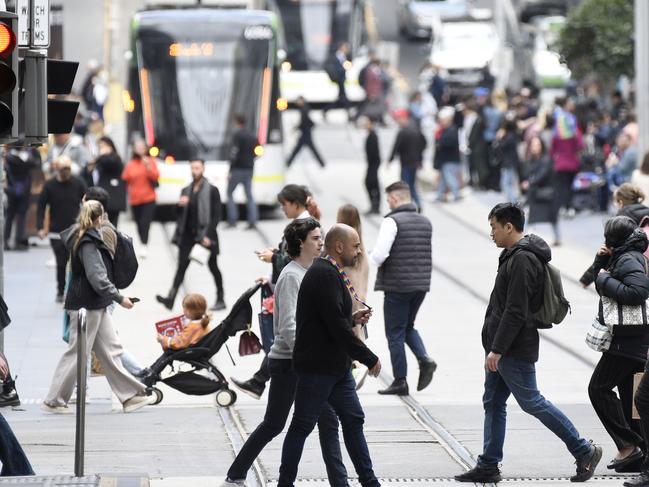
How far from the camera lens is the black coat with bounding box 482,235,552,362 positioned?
976cm

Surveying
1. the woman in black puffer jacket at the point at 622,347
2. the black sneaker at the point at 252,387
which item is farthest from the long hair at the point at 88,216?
the woman in black puffer jacket at the point at 622,347

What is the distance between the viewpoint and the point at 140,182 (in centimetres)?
2173

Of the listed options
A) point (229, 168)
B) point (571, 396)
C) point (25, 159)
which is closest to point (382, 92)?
point (229, 168)

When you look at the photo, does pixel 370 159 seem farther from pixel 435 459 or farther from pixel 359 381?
pixel 435 459

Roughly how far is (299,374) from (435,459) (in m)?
2.15

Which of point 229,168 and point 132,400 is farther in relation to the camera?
point 229,168

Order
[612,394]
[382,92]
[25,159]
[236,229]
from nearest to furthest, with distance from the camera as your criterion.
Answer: [612,394] → [25,159] → [236,229] → [382,92]

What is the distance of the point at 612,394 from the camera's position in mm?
10523

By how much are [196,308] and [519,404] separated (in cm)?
355

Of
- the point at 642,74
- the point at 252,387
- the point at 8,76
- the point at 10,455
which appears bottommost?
the point at 252,387

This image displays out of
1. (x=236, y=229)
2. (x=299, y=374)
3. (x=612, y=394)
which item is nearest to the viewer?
(x=299, y=374)

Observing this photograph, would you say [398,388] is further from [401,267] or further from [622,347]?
[622,347]

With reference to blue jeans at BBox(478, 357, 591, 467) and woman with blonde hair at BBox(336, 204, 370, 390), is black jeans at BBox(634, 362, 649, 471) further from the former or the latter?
Answer: woman with blonde hair at BBox(336, 204, 370, 390)

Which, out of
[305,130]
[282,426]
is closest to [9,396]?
[282,426]
